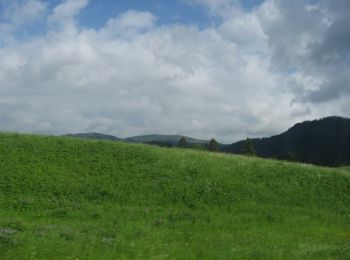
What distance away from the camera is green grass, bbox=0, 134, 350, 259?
1817cm

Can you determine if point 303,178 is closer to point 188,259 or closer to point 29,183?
point 29,183

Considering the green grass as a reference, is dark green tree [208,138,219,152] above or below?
above

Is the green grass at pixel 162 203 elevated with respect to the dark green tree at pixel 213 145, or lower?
lower

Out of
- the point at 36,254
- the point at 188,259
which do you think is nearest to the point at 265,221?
the point at 188,259

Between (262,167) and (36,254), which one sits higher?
(262,167)

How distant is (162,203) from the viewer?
36844mm

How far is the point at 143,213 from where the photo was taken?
3244 cm

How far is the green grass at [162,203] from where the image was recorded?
18.2 m

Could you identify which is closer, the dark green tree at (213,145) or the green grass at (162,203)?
the green grass at (162,203)

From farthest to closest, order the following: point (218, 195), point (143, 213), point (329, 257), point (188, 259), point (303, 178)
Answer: point (303, 178) → point (218, 195) → point (143, 213) → point (329, 257) → point (188, 259)

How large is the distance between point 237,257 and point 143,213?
16.5 metres

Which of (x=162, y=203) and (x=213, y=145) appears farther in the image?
(x=213, y=145)

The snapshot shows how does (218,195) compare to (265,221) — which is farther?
(218,195)

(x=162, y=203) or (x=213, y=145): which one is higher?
(x=213, y=145)
